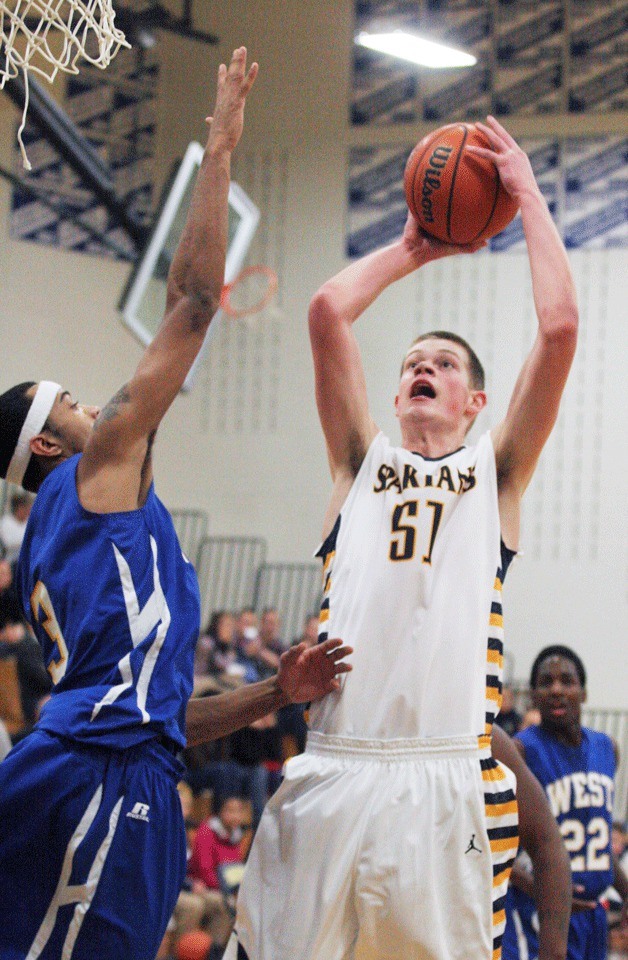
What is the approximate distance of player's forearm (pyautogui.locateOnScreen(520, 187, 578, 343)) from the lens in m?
3.43

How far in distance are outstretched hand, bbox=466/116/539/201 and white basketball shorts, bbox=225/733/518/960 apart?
1.51m

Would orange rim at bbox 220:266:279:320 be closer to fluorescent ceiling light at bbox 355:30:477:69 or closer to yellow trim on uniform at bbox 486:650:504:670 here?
fluorescent ceiling light at bbox 355:30:477:69

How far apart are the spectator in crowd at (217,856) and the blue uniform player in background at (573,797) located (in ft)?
11.7

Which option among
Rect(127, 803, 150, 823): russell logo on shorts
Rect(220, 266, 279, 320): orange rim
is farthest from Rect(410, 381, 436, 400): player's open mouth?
Rect(220, 266, 279, 320): orange rim

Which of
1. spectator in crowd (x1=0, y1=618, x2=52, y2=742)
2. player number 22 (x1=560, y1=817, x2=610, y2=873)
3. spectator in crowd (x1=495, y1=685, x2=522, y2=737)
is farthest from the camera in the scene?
spectator in crowd (x1=495, y1=685, x2=522, y2=737)

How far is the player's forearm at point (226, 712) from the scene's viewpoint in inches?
147

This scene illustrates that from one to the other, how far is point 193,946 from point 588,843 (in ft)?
11.9

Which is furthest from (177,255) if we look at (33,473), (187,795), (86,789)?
(187,795)

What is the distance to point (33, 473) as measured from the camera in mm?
3438

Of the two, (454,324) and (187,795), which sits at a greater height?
(454,324)

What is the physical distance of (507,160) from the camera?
12.0 ft

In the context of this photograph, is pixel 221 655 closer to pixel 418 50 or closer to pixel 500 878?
pixel 418 50

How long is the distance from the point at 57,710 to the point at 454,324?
1298cm

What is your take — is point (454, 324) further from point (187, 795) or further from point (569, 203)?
point (187, 795)
